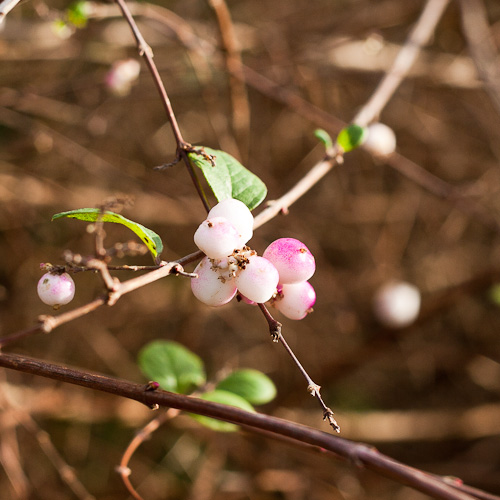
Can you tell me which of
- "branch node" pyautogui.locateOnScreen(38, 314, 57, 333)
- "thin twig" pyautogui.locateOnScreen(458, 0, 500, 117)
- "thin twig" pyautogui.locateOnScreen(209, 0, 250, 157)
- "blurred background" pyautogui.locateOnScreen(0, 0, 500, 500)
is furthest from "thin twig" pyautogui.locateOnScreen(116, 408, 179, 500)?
"thin twig" pyautogui.locateOnScreen(458, 0, 500, 117)

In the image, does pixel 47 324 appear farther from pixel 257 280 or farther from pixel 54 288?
pixel 257 280

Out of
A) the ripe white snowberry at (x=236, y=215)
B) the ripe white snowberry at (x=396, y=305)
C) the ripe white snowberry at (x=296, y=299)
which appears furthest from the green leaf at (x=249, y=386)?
the ripe white snowberry at (x=396, y=305)

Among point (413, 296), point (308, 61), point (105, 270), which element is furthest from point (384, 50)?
point (105, 270)

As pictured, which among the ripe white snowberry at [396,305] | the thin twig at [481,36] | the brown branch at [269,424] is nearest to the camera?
the brown branch at [269,424]

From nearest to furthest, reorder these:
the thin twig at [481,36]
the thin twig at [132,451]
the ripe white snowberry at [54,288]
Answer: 1. the ripe white snowberry at [54,288]
2. the thin twig at [132,451]
3. the thin twig at [481,36]

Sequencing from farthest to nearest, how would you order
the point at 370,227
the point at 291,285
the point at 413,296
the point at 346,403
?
the point at 370,227
the point at 346,403
the point at 413,296
the point at 291,285

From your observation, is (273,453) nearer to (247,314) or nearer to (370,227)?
(247,314)

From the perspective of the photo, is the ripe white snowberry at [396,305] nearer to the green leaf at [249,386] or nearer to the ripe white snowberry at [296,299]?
the green leaf at [249,386]
